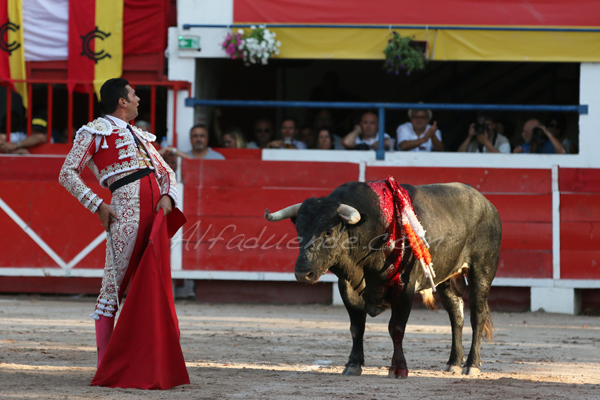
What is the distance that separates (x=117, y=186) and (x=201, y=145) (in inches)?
169

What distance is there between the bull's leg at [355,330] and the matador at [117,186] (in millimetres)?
1109

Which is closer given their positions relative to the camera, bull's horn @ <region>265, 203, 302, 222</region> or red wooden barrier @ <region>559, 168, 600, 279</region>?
bull's horn @ <region>265, 203, 302, 222</region>

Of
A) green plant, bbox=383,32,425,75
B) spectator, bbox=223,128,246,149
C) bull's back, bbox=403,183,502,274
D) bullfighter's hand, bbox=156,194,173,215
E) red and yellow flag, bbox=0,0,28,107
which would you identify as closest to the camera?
bullfighter's hand, bbox=156,194,173,215

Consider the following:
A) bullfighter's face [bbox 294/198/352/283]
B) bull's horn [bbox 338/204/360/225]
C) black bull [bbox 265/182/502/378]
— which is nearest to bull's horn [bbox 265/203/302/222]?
black bull [bbox 265/182/502/378]

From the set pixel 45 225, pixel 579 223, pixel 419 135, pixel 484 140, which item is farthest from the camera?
pixel 419 135

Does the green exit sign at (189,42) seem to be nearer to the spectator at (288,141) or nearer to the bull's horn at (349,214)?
the spectator at (288,141)

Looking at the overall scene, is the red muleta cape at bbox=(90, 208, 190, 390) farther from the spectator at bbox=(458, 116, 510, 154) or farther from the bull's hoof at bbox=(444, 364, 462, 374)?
the spectator at bbox=(458, 116, 510, 154)

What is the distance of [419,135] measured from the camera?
8.40m

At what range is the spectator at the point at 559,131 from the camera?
27.6ft

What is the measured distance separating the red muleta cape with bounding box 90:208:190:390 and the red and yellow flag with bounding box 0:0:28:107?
5860mm

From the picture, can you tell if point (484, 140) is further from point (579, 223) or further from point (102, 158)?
point (102, 158)

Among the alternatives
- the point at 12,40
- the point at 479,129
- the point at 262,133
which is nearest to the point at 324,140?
the point at 262,133

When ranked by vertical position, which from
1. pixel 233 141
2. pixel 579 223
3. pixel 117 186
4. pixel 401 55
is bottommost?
pixel 579 223

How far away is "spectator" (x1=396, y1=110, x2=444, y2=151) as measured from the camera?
818 cm
